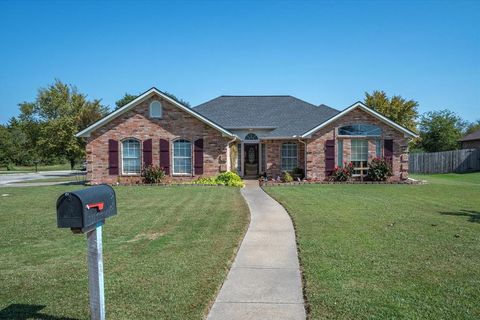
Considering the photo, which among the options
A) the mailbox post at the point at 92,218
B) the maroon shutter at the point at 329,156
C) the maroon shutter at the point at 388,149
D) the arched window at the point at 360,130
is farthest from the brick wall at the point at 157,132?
the mailbox post at the point at 92,218

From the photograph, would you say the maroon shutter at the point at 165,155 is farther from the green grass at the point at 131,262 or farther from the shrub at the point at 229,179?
the green grass at the point at 131,262

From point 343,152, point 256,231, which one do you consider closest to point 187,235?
point 256,231

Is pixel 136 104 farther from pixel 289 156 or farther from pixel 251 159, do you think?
pixel 289 156

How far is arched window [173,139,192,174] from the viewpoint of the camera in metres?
21.8

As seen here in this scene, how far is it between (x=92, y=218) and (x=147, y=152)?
60.9ft

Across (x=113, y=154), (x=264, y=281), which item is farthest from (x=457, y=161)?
(x=264, y=281)

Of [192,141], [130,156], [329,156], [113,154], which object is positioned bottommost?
[329,156]

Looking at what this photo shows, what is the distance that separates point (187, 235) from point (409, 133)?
17468 millimetres

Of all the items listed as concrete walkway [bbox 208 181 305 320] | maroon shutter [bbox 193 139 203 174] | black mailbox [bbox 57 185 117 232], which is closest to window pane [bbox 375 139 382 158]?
maroon shutter [bbox 193 139 203 174]

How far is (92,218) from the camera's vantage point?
3475 mm

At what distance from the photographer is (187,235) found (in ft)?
26.6

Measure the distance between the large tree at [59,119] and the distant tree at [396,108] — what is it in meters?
27.8

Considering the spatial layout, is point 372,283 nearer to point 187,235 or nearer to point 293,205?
point 187,235

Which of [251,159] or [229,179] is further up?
[251,159]
